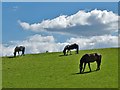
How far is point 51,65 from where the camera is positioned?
3988 cm

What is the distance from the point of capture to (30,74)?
34.4m

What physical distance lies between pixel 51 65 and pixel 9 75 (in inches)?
254

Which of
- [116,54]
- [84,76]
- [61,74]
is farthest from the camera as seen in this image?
[116,54]

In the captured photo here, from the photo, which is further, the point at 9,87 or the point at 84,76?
the point at 84,76

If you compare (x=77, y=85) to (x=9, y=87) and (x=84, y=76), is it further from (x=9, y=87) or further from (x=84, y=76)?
(x=9, y=87)

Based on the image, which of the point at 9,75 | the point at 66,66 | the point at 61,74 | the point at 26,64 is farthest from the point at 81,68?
the point at 26,64

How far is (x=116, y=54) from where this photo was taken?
4619 centimetres

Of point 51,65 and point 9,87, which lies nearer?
point 9,87

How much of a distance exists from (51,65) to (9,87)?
12130mm

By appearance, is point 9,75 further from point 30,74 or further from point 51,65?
point 51,65

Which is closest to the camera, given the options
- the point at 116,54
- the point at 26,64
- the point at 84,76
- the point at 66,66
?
the point at 84,76

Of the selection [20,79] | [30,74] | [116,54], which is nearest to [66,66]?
[30,74]

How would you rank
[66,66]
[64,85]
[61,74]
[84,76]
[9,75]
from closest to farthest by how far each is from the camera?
[64,85] < [84,76] < [61,74] < [9,75] < [66,66]

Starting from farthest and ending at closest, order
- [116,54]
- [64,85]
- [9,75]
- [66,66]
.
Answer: [116,54] → [66,66] → [9,75] → [64,85]
